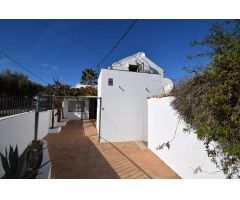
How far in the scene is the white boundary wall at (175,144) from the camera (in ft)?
13.2

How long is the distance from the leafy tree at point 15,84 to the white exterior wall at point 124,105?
56.0 ft

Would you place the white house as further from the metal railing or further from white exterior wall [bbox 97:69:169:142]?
the metal railing

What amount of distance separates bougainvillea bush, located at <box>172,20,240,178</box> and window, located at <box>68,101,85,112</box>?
16658mm

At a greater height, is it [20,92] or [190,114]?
[20,92]

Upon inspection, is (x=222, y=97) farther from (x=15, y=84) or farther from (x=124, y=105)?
(x=15, y=84)

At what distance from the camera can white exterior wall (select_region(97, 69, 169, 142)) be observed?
30.8ft

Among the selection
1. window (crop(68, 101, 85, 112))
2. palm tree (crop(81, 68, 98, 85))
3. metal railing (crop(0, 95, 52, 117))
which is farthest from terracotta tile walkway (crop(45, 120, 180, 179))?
palm tree (crop(81, 68, 98, 85))

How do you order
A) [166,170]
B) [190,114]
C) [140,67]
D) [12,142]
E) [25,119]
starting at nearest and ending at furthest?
[190,114], [12,142], [166,170], [25,119], [140,67]
